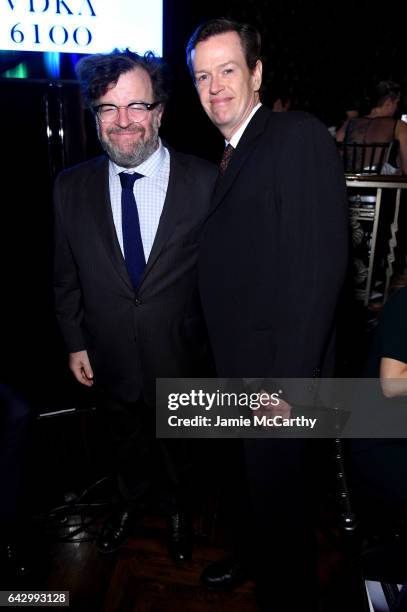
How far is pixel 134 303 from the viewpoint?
1.75 metres

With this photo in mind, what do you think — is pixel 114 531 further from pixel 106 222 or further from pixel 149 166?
pixel 149 166

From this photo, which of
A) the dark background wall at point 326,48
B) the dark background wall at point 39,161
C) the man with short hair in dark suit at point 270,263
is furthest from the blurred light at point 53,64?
the dark background wall at point 326,48

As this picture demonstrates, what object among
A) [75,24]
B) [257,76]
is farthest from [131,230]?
[75,24]

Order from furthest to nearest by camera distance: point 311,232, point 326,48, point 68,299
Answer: point 326,48 < point 68,299 < point 311,232

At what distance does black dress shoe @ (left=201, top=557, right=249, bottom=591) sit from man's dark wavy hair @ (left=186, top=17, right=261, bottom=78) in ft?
5.94

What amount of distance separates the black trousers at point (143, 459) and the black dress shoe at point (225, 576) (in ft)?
1.04

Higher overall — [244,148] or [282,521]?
[244,148]

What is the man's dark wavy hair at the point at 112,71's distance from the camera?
65.5 inches

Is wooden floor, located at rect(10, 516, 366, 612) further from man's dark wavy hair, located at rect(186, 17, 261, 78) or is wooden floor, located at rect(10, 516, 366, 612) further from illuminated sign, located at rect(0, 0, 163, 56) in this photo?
illuminated sign, located at rect(0, 0, 163, 56)

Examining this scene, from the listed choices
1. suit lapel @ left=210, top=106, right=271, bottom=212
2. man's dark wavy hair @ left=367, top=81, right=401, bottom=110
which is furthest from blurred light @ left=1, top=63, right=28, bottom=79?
man's dark wavy hair @ left=367, top=81, right=401, bottom=110

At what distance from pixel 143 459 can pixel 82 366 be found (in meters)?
0.50

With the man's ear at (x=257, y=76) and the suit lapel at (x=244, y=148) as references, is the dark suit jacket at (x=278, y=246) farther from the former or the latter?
the man's ear at (x=257, y=76)

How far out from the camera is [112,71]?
166 cm

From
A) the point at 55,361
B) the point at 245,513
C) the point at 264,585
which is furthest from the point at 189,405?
the point at 55,361
